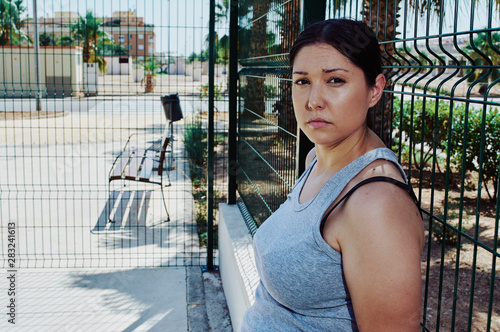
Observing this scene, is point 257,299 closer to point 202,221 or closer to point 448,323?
point 448,323

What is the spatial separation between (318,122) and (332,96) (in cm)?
7

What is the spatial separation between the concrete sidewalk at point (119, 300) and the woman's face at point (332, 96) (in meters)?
3.07

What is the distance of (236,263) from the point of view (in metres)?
3.71

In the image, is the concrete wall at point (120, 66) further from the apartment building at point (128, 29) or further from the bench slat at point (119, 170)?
the bench slat at point (119, 170)

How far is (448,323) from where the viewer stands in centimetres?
411

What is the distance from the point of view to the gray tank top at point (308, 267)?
47.1 inches

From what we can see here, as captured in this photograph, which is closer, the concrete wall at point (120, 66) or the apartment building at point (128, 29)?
the apartment building at point (128, 29)

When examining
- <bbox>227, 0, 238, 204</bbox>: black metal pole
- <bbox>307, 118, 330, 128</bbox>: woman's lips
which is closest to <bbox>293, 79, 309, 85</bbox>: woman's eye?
<bbox>307, 118, 330, 128</bbox>: woman's lips

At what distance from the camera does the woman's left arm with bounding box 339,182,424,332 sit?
0.98m

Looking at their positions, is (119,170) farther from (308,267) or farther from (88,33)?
(308,267)

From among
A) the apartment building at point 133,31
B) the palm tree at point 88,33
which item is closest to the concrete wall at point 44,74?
the palm tree at point 88,33

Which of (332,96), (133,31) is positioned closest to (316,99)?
(332,96)

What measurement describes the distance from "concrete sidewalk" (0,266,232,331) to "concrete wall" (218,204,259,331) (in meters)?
0.22

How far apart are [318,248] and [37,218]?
20.0 ft
